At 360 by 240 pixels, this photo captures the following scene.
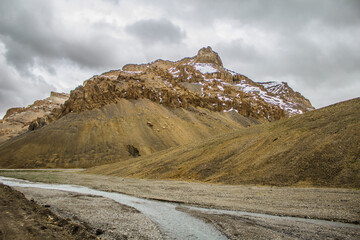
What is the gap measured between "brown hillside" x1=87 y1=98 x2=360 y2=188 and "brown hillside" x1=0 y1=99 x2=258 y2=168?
37890mm

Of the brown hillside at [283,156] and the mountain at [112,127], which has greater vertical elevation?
the mountain at [112,127]

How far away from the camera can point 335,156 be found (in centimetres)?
2289

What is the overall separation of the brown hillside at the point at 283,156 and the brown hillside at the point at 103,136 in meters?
37.9

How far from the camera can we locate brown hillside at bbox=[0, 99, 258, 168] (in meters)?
74.2

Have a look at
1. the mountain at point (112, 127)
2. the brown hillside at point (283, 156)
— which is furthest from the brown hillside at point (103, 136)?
the brown hillside at point (283, 156)

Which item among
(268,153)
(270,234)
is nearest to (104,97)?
(268,153)

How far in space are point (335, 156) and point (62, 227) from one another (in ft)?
78.2

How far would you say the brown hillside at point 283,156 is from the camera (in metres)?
22.1

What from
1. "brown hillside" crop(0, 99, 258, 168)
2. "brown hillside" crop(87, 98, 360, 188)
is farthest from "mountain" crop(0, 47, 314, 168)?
"brown hillside" crop(87, 98, 360, 188)

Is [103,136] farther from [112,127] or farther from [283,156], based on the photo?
[283,156]

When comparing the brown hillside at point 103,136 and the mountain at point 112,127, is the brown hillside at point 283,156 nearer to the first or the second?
the mountain at point 112,127

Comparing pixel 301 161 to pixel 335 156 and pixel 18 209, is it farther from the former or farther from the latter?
pixel 18 209

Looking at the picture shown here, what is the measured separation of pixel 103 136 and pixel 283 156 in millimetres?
68075

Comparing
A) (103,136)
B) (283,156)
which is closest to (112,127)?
(103,136)
